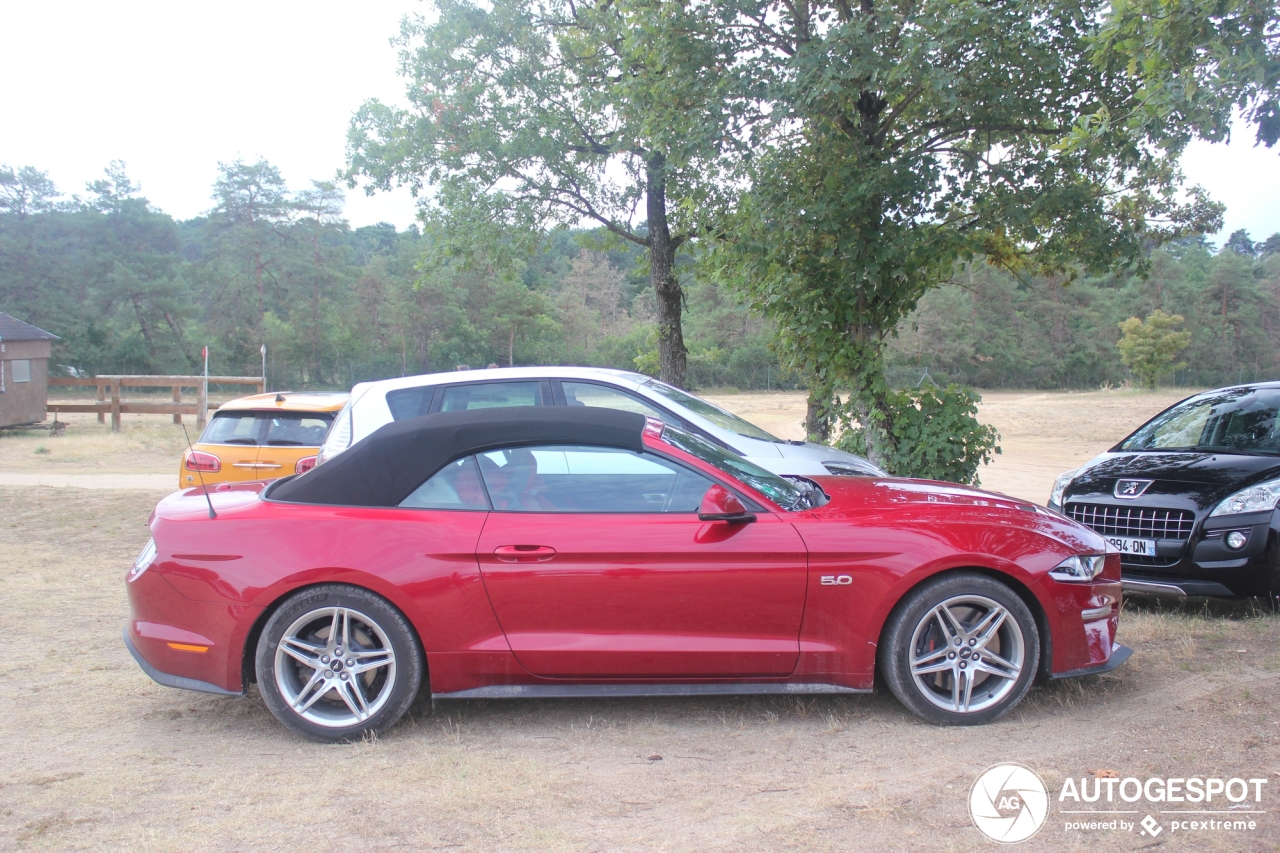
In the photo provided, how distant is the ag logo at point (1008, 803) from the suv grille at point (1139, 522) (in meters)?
2.93

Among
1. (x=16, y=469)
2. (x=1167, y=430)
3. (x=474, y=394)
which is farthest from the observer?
(x=16, y=469)

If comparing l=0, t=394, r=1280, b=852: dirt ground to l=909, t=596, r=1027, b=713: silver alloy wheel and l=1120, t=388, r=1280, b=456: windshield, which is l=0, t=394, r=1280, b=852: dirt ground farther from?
l=1120, t=388, r=1280, b=456: windshield

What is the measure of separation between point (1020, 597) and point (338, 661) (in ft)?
10.3

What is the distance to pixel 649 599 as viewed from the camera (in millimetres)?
3988

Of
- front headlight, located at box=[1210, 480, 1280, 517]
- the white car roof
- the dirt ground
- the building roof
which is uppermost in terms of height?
the building roof

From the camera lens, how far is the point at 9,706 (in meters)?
4.58

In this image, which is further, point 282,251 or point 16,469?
point 282,251

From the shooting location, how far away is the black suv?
572 cm

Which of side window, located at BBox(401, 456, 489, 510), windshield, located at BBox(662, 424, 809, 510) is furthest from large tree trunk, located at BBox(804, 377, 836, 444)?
side window, located at BBox(401, 456, 489, 510)

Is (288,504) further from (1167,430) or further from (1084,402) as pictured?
(1084,402)

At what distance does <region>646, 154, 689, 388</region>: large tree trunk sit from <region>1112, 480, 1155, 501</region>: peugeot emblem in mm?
10569

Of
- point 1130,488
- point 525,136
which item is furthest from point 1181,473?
point 525,136

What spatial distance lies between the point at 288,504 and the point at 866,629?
274cm

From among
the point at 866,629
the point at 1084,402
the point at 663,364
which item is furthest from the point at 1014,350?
the point at 866,629
